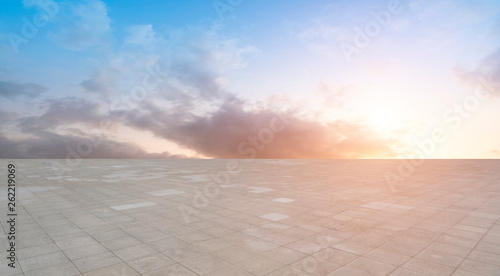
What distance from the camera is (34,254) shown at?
724cm

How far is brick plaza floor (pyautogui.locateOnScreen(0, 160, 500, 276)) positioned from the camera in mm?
6477

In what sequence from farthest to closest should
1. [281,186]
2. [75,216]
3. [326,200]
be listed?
[281,186] < [326,200] < [75,216]

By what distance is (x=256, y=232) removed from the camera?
28.9 ft

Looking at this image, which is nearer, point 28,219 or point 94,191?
point 28,219

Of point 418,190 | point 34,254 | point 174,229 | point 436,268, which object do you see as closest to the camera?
point 436,268

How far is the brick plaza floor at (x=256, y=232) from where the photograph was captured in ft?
21.2

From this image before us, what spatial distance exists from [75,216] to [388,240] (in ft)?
36.9

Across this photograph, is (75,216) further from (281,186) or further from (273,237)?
(281,186)

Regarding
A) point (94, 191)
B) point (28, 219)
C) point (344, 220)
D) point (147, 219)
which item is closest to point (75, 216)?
point (28, 219)

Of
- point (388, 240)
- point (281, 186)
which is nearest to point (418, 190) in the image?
point (281, 186)

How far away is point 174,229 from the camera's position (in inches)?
361

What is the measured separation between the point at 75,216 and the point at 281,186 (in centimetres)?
1126

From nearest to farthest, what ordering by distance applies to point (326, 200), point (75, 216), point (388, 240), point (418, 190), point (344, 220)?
point (388, 240)
point (344, 220)
point (75, 216)
point (326, 200)
point (418, 190)

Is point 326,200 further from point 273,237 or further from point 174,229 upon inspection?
point 174,229
